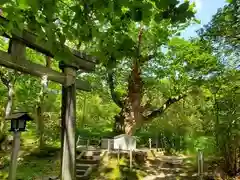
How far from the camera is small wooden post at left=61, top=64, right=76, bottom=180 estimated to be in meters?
5.02

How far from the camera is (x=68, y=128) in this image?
200 inches

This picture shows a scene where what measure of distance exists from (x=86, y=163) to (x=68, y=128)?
6525 mm

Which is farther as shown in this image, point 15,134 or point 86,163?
point 86,163

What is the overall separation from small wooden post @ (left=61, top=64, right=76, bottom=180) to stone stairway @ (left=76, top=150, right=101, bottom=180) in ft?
15.2

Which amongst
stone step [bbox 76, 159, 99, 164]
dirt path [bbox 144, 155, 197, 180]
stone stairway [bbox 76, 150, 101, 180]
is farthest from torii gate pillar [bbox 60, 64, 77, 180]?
stone step [bbox 76, 159, 99, 164]

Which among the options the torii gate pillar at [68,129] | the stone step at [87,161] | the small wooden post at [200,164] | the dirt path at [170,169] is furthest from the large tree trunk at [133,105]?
the torii gate pillar at [68,129]

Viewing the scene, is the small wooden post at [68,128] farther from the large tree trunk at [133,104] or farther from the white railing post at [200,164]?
the large tree trunk at [133,104]

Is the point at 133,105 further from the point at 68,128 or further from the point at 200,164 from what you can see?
the point at 68,128

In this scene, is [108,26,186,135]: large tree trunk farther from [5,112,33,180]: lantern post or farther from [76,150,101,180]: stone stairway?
[5,112,33,180]: lantern post

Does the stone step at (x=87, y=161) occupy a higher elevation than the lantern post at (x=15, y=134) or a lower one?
lower

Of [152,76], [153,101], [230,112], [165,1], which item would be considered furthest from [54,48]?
[153,101]

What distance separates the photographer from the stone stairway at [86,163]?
9.73m

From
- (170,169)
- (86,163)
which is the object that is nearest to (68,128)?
(86,163)

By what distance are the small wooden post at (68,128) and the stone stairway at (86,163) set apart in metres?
4.62
